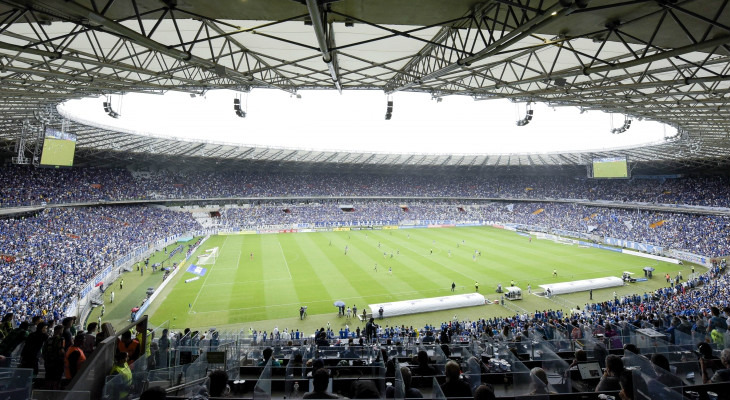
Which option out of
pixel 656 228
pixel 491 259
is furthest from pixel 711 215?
pixel 491 259

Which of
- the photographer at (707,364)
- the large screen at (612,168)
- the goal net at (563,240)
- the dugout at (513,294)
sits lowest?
the dugout at (513,294)

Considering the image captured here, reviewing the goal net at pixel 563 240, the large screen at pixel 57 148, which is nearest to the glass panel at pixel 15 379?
the large screen at pixel 57 148

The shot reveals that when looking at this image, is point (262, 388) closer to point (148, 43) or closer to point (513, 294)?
point (148, 43)

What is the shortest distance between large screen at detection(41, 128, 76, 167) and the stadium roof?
10.5 ft

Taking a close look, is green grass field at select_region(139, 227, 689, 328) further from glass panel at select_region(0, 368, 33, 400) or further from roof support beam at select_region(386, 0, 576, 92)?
roof support beam at select_region(386, 0, 576, 92)

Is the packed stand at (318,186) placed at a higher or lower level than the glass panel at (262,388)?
higher

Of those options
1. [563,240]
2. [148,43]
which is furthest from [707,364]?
[563,240]

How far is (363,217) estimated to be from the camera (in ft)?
204

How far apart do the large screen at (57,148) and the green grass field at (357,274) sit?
41.5ft

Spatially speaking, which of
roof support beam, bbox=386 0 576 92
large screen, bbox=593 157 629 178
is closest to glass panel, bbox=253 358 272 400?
roof support beam, bbox=386 0 576 92

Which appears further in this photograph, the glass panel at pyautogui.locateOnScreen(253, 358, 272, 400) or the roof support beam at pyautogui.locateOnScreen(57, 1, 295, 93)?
the roof support beam at pyautogui.locateOnScreen(57, 1, 295, 93)

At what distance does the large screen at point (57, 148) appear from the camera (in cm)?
2705

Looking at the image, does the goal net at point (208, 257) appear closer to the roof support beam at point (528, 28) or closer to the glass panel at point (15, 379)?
the glass panel at point (15, 379)

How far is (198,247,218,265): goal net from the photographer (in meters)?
33.8
